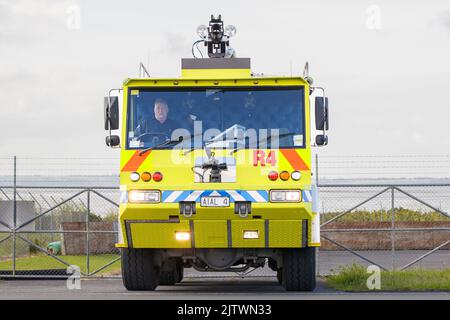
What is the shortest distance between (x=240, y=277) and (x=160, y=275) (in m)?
2.88

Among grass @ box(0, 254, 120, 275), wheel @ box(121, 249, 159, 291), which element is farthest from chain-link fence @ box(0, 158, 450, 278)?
wheel @ box(121, 249, 159, 291)

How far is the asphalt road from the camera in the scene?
16422 mm

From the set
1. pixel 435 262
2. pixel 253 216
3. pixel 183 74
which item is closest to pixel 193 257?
pixel 253 216

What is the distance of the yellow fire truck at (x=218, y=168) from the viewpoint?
1609 cm

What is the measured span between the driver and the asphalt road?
233cm

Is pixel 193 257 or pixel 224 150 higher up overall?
pixel 224 150

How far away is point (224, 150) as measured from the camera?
53.6ft

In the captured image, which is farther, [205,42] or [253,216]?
[205,42]

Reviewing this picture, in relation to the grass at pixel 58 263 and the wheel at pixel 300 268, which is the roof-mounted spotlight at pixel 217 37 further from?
the grass at pixel 58 263

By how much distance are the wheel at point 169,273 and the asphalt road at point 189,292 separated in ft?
0.54

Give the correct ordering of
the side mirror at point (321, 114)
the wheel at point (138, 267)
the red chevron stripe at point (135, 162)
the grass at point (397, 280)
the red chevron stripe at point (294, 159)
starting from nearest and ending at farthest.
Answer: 1. the red chevron stripe at point (294, 159)
2. the red chevron stripe at point (135, 162)
3. the side mirror at point (321, 114)
4. the wheel at point (138, 267)
5. the grass at point (397, 280)

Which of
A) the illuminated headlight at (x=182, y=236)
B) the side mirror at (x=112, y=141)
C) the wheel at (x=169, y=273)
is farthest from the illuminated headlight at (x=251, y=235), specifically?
the wheel at (x=169, y=273)
